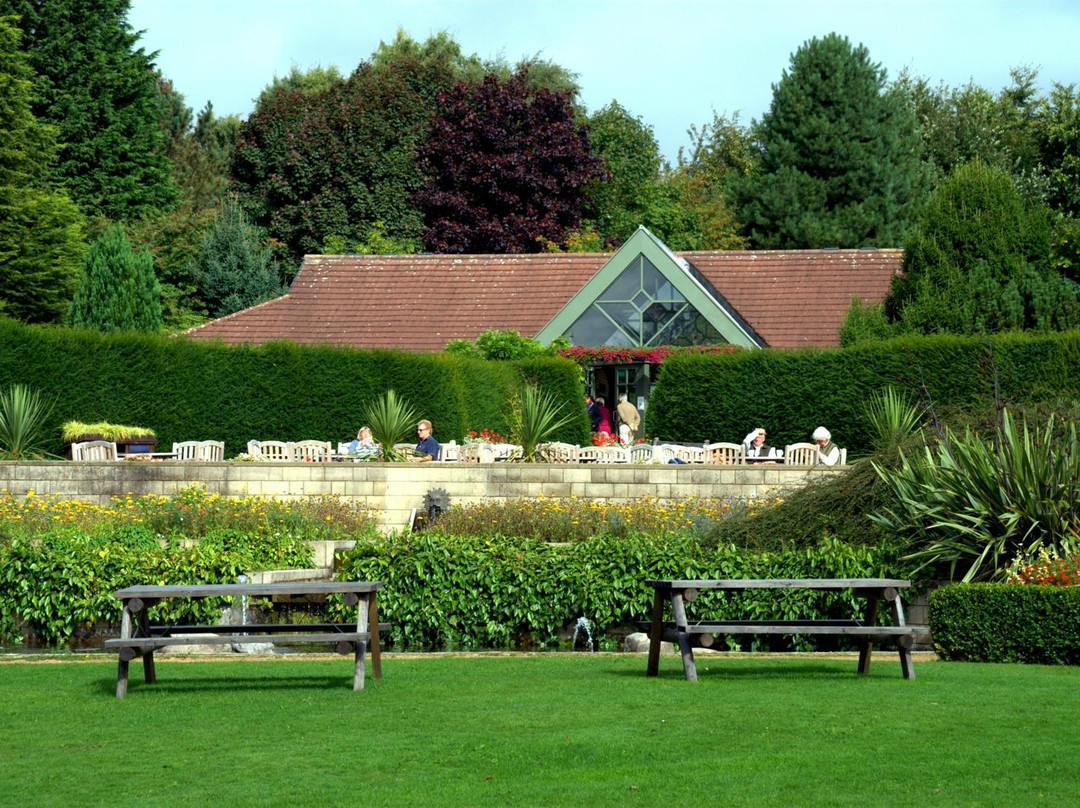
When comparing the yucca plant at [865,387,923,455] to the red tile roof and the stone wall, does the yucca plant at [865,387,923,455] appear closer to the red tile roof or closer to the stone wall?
the stone wall

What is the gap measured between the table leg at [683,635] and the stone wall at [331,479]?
11.3m

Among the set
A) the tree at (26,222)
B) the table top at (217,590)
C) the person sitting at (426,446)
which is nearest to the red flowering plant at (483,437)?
the person sitting at (426,446)

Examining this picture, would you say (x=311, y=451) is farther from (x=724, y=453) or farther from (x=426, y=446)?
(x=724, y=453)

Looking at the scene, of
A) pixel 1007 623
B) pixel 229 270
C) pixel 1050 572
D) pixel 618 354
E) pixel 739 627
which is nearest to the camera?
pixel 739 627

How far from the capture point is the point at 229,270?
49344 millimetres

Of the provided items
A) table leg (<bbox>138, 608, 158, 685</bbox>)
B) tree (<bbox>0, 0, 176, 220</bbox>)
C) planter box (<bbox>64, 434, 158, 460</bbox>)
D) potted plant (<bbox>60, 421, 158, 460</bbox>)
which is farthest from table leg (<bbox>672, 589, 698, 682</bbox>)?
tree (<bbox>0, 0, 176, 220</bbox>)

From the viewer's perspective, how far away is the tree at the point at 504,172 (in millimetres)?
53969

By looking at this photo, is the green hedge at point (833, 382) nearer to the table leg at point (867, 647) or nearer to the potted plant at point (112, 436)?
the potted plant at point (112, 436)

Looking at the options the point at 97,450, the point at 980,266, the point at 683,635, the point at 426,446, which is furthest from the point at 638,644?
the point at 980,266

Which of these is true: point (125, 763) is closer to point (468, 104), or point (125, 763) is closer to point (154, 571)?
point (154, 571)

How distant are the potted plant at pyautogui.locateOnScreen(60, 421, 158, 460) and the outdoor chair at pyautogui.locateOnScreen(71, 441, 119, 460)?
1.02 metres

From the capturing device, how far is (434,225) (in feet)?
181

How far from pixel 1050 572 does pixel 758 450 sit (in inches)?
503

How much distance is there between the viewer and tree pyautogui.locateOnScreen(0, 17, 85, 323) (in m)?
39.0
